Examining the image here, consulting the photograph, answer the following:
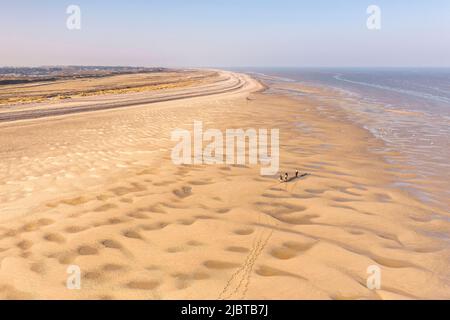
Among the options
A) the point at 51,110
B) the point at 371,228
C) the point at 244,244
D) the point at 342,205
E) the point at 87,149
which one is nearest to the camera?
the point at 244,244

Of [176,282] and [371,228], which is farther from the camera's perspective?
[371,228]

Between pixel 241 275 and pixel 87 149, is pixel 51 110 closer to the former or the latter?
pixel 87 149

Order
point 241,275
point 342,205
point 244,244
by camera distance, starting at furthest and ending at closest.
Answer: point 342,205
point 244,244
point 241,275

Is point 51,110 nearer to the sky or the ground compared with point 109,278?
nearer to the sky

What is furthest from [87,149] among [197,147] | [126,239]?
[126,239]
